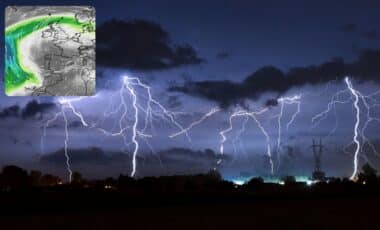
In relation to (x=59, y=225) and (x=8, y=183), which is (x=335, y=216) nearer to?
(x=59, y=225)

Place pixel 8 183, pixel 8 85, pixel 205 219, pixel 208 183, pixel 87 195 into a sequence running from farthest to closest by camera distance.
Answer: pixel 8 183 → pixel 208 183 → pixel 87 195 → pixel 205 219 → pixel 8 85

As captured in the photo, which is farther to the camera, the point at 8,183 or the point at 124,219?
the point at 8,183

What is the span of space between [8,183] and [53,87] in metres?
62.9

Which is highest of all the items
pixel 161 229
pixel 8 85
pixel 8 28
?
pixel 8 28

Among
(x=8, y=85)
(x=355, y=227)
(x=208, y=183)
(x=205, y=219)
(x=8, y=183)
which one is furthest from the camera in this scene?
(x=8, y=183)

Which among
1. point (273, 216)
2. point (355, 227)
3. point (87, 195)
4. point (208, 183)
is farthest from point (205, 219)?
point (208, 183)

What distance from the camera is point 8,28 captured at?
2086 cm

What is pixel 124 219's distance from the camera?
23203 mm

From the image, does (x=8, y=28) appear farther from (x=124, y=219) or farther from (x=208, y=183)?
(x=208, y=183)

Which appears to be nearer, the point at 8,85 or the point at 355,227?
the point at 355,227

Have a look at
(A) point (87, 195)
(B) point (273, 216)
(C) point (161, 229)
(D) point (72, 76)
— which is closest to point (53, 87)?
(D) point (72, 76)

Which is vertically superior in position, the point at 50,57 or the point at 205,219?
the point at 50,57

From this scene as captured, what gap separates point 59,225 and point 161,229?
3.83 metres

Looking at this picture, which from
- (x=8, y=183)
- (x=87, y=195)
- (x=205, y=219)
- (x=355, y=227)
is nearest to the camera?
(x=355, y=227)
